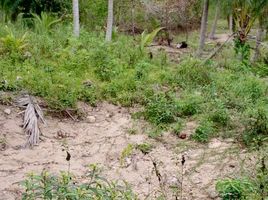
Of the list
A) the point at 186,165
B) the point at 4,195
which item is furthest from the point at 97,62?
the point at 4,195

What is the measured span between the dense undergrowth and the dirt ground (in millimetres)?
304

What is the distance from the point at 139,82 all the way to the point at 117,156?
208cm

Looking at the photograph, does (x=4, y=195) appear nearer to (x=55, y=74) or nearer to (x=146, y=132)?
(x=146, y=132)

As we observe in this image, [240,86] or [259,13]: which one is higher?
[259,13]

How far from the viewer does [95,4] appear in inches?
471

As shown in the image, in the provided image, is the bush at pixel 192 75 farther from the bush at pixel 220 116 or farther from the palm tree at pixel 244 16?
the palm tree at pixel 244 16

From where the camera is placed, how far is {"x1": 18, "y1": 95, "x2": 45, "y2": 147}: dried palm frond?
5.21 metres

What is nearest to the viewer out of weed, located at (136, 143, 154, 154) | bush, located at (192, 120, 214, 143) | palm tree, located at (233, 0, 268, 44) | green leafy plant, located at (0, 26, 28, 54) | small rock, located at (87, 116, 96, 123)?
weed, located at (136, 143, 154, 154)

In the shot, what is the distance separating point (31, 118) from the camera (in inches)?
215

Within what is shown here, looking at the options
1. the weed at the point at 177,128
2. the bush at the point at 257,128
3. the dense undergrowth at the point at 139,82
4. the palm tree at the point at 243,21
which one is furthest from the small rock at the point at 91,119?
the palm tree at the point at 243,21

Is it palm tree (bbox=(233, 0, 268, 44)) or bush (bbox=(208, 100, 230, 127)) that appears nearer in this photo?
bush (bbox=(208, 100, 230, 127))

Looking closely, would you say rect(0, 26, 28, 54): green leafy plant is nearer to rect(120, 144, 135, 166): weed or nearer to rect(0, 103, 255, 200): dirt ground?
rect(0, 103, 255, 200): dirt ground

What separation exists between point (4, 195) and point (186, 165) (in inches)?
76.8

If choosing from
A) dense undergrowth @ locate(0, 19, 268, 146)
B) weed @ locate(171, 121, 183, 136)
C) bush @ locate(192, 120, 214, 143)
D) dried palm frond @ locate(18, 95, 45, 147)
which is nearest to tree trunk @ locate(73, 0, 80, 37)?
dense undergrowth @ locate(0, 19, 268, 146)
